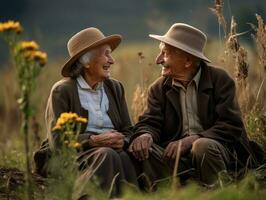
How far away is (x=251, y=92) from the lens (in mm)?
8109

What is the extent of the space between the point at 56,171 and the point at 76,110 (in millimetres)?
1330

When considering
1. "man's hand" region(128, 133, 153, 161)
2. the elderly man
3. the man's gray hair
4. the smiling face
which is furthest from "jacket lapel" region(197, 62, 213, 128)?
the man's gray hair

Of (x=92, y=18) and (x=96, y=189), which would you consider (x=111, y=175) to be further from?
(x=92, y=18)

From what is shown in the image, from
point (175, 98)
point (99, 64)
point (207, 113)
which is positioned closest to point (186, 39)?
point (175, 98)

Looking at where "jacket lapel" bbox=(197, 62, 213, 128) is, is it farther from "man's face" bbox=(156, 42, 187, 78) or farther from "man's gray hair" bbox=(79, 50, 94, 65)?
"man's gray hair" bbox=(79, 50, 94, 65)

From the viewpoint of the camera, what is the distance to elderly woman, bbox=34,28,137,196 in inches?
254

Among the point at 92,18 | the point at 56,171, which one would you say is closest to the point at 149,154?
the point at 56,171

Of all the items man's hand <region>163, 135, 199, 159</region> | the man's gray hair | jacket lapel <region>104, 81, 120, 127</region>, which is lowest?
man's hand <region>163, 135, 199, 159</region>

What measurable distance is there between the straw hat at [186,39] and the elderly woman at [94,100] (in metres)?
0.42

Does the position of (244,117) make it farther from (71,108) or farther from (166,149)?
(71,108)

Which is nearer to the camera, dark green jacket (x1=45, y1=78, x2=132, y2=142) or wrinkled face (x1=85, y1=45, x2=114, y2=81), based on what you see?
dark green jacket (x1=45, y1=78, x2=132, y2=142)

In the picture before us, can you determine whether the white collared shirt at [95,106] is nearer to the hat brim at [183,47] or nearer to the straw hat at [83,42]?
the straw hat at [83,42]

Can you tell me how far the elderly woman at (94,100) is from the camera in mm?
6453

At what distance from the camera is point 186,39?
6.75m
